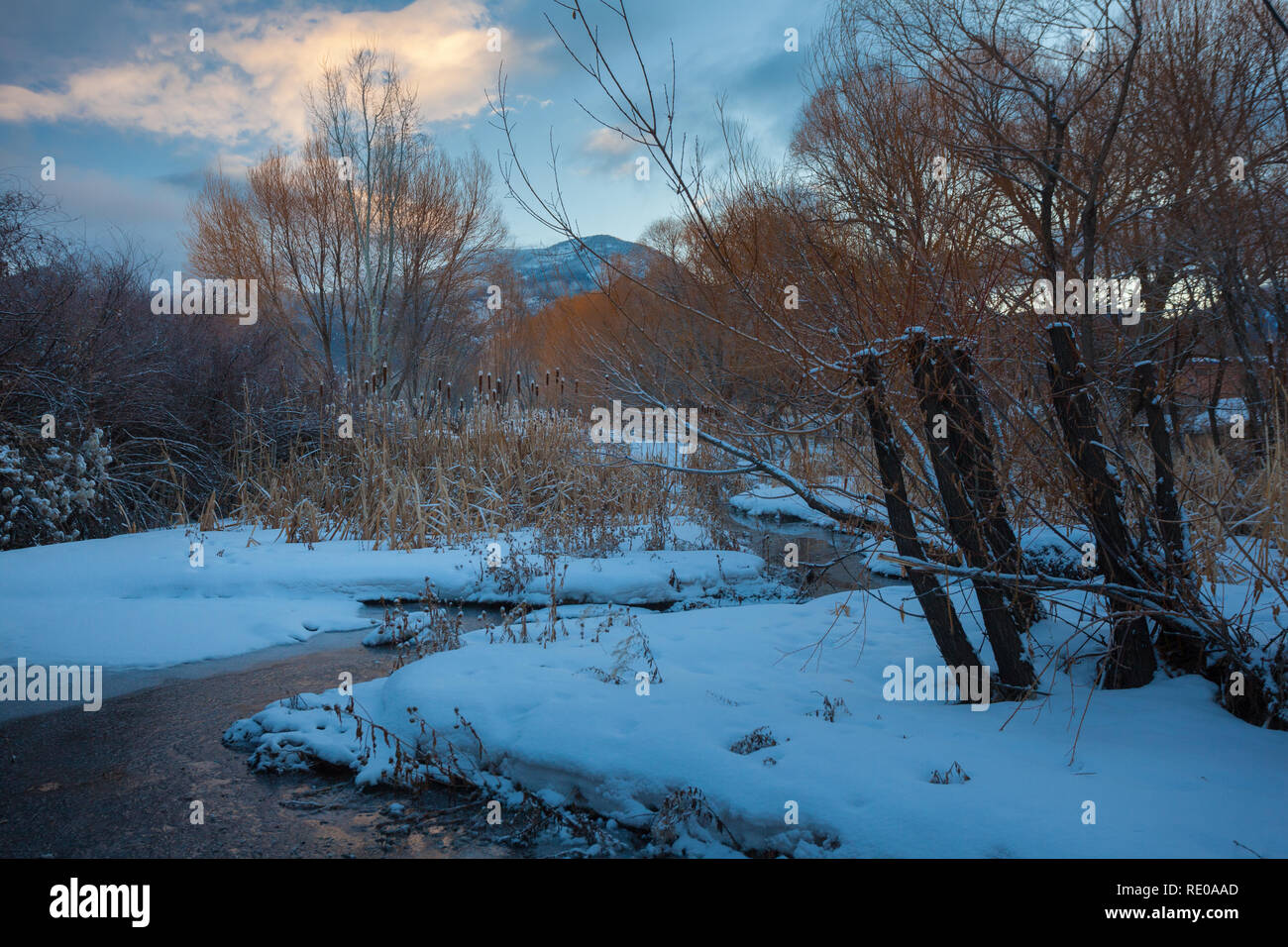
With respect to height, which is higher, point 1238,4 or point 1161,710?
point 1238,4

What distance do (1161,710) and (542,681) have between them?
7.24 feet

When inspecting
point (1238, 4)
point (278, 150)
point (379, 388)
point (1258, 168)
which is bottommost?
point (379, 388)

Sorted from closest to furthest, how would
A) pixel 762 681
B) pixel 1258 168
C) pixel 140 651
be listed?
1. pixel 762 681
2. pixel 140 651
3. pixel 1258 168

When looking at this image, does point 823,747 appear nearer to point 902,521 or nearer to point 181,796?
point 902,521

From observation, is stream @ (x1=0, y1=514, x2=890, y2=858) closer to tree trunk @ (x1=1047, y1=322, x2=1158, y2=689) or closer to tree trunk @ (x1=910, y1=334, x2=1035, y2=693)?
tree trunk @ (x1=910, y1=334, x2=1035, y2=693)

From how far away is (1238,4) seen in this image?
602cm

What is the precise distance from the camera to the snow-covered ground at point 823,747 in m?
1.90

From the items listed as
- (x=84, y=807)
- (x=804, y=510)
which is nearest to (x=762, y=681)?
(x=84, y=807)

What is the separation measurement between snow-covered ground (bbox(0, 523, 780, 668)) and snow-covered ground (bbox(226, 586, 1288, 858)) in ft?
5.01

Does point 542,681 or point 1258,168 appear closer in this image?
point 542,681

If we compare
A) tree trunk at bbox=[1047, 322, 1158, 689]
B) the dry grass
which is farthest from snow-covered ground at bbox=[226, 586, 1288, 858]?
the dry grass

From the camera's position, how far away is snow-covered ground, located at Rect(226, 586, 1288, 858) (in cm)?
190
